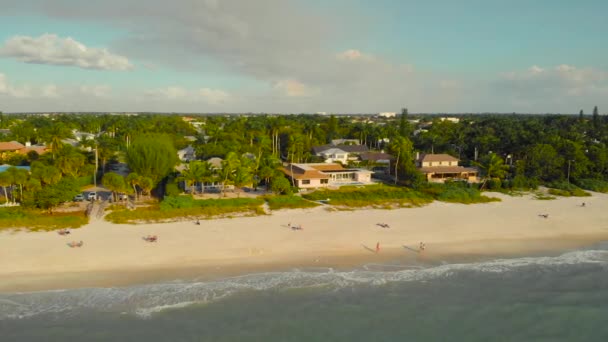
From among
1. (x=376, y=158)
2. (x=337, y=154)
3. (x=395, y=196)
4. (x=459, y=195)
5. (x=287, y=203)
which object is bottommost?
(x=287, y=203)

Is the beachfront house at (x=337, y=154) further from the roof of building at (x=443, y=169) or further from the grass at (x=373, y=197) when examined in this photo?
the grass at (x=373, y=197)

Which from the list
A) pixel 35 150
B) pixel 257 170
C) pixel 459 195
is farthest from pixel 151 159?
pixel 459 195

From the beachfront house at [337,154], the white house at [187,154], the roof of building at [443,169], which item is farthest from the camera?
the beachfront house at [337,154]

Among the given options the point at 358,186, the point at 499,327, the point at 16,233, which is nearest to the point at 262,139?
the point at 358,186

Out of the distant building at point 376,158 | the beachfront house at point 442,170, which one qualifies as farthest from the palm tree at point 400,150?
the distant building at point 376,158

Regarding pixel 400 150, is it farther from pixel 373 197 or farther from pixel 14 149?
pixel 14 149

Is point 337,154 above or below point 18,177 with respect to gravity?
above

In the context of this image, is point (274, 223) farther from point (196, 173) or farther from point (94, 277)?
point (94, 277)
